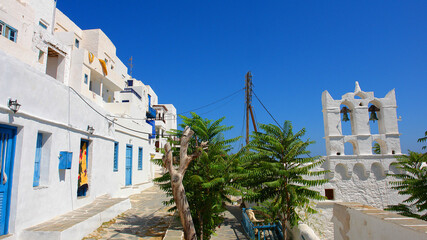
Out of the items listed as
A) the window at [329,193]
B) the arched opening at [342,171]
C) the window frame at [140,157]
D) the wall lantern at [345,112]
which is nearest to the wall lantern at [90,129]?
the window frame at [140,157]

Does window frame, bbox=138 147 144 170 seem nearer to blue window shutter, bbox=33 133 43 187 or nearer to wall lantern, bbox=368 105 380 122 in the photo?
blue window shutter, bbox=33 133 43 187

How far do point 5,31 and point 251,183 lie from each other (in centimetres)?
1177

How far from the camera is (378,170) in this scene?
13117 millimetres

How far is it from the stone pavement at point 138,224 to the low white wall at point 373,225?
5054 millimetres

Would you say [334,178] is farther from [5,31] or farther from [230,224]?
[5,31]

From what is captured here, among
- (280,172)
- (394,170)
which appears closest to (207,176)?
(280,172)

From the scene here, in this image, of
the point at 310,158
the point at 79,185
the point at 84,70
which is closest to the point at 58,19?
the point at 84,70

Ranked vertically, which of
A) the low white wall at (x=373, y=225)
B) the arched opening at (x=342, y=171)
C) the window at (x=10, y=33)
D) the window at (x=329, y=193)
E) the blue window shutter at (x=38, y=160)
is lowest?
the window at (x=329, y=193)

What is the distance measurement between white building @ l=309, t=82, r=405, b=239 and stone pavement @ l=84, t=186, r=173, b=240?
25.4ft

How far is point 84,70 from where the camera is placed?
17.3 m

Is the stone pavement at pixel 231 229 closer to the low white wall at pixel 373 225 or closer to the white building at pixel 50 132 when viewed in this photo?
the low white wall at pixel 373 225

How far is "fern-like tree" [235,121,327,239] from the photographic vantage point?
26.7 ft

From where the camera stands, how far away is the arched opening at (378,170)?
42.8 feet

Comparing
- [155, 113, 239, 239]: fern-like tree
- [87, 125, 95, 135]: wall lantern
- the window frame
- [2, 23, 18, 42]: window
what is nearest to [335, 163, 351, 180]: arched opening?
[155, 113, 239, 239]: fern-like tree
